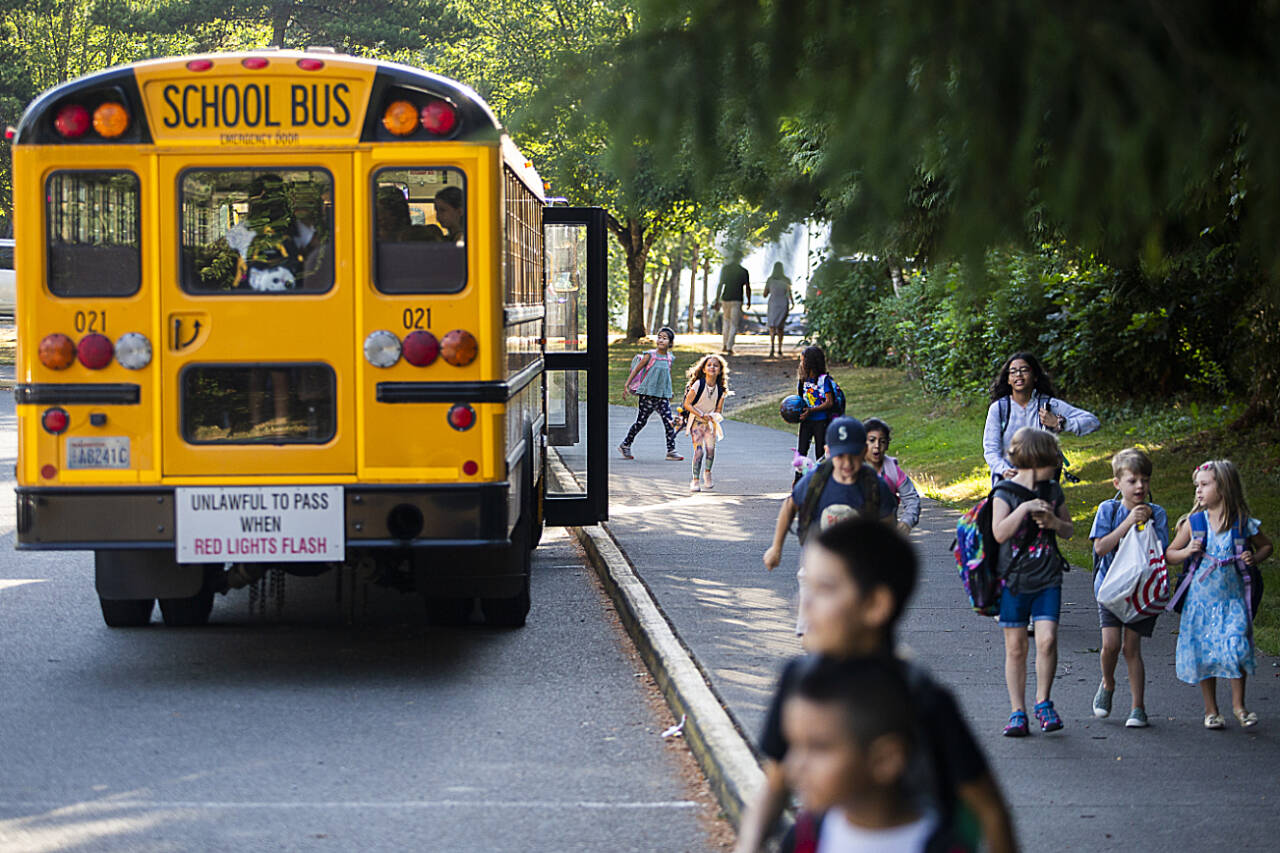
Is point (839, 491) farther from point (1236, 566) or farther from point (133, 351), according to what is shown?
Result: point (133, 351)

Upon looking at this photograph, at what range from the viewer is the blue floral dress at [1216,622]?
21.1 ft

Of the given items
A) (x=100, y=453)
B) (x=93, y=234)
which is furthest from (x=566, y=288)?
(x=100, y=453)

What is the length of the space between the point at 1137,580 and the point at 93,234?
16.3 ft

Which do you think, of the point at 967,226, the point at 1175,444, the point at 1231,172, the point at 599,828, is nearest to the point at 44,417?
the point at 599,828

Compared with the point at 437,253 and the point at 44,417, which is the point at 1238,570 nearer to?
the point at 437,253

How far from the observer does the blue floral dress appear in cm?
642

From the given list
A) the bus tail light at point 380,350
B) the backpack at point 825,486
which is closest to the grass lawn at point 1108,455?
the backpack at point 825,486

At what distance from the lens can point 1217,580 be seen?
650cm

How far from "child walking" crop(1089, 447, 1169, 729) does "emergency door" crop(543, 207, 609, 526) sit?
447 cm

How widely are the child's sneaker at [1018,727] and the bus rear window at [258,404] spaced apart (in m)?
3.40

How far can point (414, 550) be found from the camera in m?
7.76

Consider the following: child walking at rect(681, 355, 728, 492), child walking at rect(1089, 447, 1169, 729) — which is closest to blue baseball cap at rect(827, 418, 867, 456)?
child walking at rect(1089, 447, 1169, 729)

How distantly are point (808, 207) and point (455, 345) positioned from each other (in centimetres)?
386

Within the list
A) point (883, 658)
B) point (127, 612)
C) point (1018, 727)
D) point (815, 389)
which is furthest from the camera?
point (815, 389)
